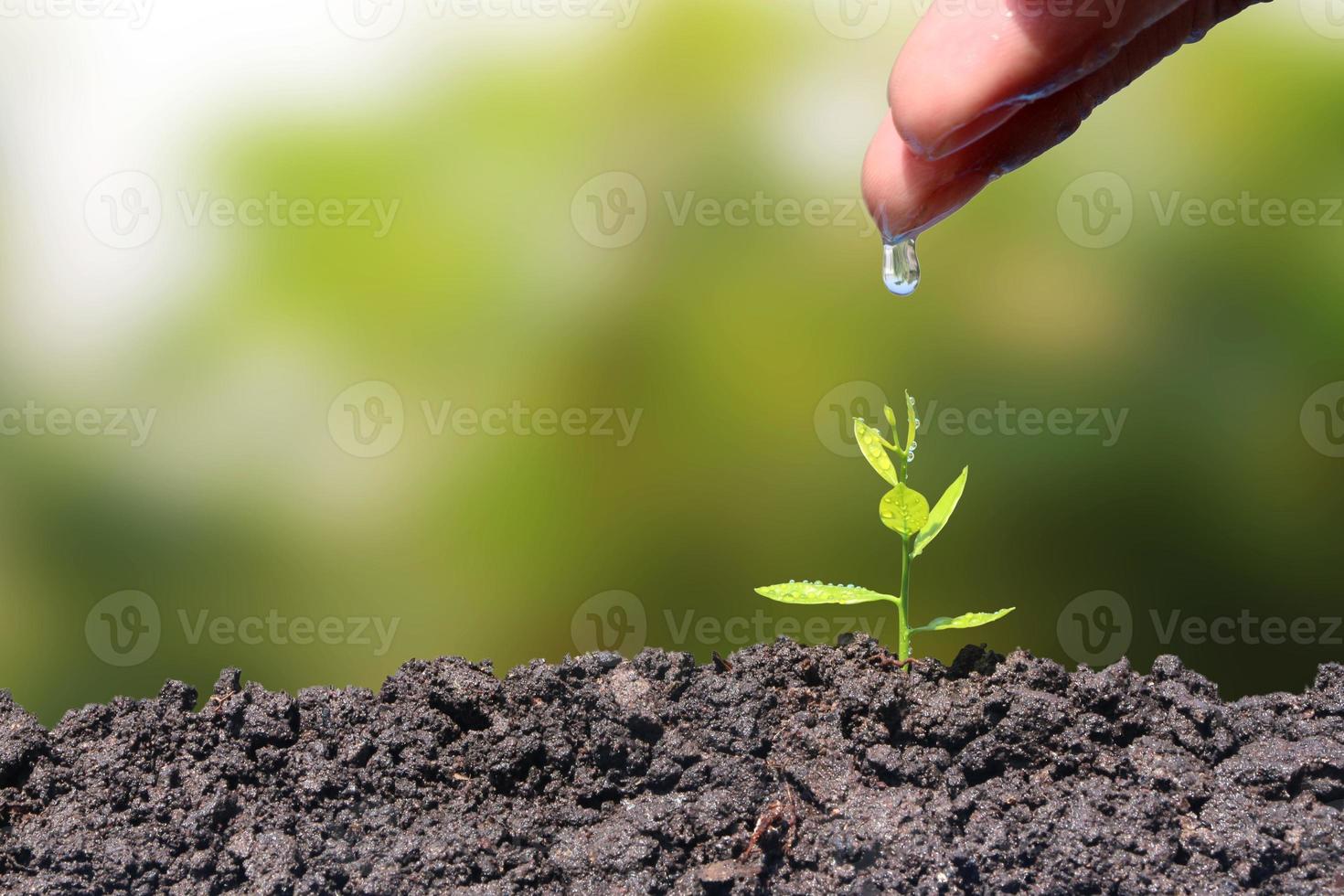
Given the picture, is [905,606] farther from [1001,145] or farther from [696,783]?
[1001,145]

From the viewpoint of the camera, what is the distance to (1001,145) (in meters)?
1.29

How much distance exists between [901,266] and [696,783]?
0.72m

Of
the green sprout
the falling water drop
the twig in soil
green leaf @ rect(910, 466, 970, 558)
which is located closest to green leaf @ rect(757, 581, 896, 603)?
the green sprout

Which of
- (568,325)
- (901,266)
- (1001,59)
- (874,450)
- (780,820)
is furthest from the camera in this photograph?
(568,325)

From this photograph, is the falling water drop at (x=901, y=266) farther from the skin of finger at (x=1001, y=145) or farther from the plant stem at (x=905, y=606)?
the plant stem at (x=905, y=606)

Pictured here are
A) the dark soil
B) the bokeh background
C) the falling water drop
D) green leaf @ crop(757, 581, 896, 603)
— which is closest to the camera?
the dark soil

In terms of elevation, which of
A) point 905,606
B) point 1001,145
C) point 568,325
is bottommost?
point 905,606

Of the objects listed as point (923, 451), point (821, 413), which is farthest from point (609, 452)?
point (923, 451)

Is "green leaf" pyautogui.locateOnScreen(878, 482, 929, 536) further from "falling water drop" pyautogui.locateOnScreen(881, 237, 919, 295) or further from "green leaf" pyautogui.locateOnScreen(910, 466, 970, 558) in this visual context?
"falling water drop" pyautogui.locateOnScreen(881, 237, 919, 295)

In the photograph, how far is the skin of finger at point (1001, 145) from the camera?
127 centimetres

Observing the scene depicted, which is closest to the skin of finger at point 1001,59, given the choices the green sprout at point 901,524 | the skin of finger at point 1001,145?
the skin of finger at point 1001,145

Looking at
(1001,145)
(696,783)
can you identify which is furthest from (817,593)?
(1001,145)

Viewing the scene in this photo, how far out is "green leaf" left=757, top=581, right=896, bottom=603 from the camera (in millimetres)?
1533

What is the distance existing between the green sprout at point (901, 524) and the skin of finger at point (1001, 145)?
1.04ft
